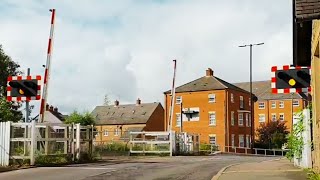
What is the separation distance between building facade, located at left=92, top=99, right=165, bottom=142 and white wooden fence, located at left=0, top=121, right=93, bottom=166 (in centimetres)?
5981

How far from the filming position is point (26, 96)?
64.4 ft

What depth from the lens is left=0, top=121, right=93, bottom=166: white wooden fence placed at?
62.5ft

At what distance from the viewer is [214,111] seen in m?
69.8

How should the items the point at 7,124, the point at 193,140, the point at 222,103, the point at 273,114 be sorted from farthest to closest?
the point at 273,114, the point at 222,103, the point at 193,140, the point at 7,124

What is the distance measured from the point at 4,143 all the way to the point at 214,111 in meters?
52.5

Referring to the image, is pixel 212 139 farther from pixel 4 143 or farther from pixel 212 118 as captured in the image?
pixel 4 143

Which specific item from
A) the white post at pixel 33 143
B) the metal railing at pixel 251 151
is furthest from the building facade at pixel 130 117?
the white post at pixel 33 143

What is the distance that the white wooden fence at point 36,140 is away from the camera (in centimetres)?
1906

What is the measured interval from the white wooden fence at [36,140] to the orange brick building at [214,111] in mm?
45034

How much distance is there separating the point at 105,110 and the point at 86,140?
2742 inches

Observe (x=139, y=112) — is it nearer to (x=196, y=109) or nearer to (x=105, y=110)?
(x=105, y=110)

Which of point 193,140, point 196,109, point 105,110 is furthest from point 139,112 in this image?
point 193,140

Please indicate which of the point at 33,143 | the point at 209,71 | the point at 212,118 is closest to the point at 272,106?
the point at 209,71

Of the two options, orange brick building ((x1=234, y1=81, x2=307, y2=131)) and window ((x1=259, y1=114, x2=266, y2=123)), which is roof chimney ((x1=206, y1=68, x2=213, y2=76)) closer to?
orange brick building ((x1=234, y1=81, x2=307, y2=131))
